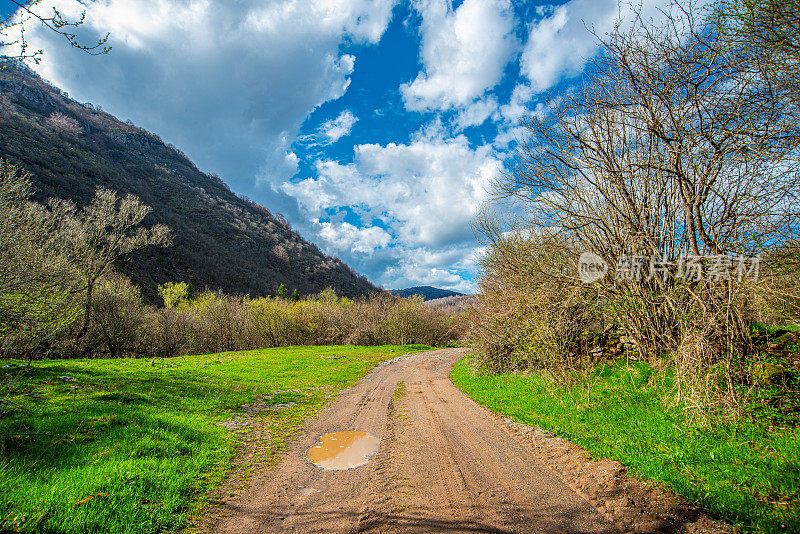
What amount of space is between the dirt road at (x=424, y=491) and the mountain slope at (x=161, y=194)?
50477 mm

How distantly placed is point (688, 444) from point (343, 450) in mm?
5948

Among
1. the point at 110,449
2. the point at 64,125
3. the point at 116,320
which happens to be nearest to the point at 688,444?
the point at 110,449

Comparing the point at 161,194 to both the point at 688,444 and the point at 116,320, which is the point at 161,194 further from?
the point at 688,444

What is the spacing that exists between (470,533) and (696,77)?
31.2ft

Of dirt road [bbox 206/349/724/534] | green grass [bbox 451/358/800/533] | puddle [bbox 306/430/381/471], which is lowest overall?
puddle [bbox 306/430/381/471]

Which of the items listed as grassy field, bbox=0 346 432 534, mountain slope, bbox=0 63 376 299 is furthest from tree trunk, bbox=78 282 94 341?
mountain slope, bbox=0 63 376 299

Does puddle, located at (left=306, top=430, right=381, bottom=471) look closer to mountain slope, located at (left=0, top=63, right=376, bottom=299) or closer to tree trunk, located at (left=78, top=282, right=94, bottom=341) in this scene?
tree trunk, located at (left=78, top=282, right=94, bottom=341)

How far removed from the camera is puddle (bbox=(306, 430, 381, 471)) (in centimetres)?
545

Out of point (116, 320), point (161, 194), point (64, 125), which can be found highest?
point (64, 125)

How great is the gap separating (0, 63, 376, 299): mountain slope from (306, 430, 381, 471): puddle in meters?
49.1

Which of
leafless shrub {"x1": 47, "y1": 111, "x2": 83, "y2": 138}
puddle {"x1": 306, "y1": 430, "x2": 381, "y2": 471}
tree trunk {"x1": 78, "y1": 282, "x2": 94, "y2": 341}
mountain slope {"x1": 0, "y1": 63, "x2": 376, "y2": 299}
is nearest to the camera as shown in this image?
puddle {"x1": 306, "y1": 430, "x2": 381, "y2": 471}

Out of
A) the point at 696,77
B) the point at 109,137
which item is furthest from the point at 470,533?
the point at 109,137

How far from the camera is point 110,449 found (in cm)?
481

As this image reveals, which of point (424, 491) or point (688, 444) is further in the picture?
point (688, 444)
